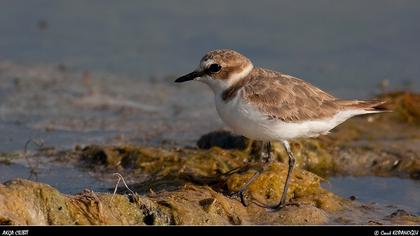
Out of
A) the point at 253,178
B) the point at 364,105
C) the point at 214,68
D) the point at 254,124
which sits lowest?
the point at 253,178

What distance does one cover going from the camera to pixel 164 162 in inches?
355

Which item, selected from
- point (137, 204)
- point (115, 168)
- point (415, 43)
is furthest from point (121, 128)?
point (415, 43)

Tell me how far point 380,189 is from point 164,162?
2308mm

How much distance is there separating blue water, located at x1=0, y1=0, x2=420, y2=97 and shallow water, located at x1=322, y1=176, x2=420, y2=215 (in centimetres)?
362

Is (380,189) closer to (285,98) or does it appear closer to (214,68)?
(285,98)

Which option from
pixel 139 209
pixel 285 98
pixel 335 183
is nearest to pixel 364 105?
pixel 285 98

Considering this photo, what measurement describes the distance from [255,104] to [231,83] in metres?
0.38

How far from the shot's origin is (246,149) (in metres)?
9.38

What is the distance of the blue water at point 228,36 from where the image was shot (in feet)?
44.3

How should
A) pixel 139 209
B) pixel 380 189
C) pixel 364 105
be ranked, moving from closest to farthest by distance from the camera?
pixel 139 209, pixel 364 105, pixel 380 189

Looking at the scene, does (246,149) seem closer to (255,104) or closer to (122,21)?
(255,104)

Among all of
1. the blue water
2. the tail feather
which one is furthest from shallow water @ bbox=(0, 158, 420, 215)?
the blue water

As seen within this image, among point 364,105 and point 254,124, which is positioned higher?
point 364,105

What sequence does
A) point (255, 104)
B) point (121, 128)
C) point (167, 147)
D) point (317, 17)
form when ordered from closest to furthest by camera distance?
point (255, 104) < point (167, 147) < point (121, 128) < point (317, 17)
